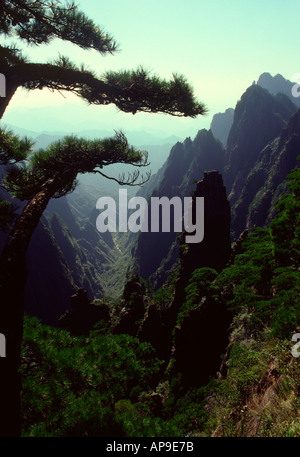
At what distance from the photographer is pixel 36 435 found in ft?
9.27

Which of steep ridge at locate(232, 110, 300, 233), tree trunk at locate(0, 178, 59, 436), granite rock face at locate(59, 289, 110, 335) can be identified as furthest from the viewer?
steep ridge at locate(232, 110, 300, 233)

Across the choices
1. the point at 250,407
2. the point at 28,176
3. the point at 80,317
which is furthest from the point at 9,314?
the point at 80,317

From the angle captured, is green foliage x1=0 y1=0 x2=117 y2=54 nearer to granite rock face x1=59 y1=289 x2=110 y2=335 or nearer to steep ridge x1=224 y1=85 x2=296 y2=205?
granite rock face x1=59 y1=289 x2=110 y2=335

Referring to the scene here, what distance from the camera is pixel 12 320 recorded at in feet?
10.1

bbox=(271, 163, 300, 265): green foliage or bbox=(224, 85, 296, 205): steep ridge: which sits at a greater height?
bbox=(224, 85, 296, 205): steep ridge

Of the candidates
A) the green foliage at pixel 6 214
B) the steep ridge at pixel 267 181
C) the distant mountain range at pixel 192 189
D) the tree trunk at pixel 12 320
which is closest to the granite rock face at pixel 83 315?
the green foliage at pixel 6 214

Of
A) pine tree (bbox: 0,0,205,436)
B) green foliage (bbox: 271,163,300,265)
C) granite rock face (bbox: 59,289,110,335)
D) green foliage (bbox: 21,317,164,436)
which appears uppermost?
pine tree (bbox: 0,0,205,436)

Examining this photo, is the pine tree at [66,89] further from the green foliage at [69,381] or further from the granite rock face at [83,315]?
the granite rock face at [83,315]

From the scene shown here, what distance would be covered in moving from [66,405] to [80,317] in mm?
Result: 38674

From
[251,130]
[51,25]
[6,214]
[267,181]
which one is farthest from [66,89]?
[251,130]

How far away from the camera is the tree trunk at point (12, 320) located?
276cm

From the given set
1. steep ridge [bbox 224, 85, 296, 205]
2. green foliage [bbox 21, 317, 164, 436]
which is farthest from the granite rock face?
steep ridge [bbox 224, 85, 296, 205]

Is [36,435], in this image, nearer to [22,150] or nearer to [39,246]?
[22,150]

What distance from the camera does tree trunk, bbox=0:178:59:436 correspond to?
276cm
